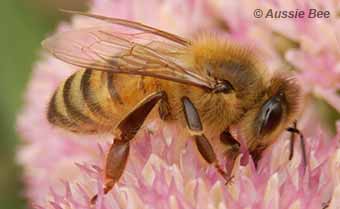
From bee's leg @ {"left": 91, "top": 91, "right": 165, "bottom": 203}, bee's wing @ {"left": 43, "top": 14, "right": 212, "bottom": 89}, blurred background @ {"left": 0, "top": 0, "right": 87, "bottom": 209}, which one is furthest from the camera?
blurred background @ {"left": 0, "top": 0, "right": 87, "bottom": 209}

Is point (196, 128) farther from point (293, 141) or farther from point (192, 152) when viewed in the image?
point (293, 141)

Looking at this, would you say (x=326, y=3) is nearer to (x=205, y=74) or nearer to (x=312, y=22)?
(x=312, y=22)

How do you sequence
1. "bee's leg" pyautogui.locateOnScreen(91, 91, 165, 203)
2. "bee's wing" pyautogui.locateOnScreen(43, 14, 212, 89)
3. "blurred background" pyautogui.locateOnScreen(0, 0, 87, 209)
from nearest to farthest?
"bee's wing" pyautogui.locateOnScreen(43, 14, 212, 89), "bee's leg" pyautogui.locateOnScreen(91, 91, 165, 203), "blurred background" pyautogui.locateOnScreen(0, 0, 87, 209)

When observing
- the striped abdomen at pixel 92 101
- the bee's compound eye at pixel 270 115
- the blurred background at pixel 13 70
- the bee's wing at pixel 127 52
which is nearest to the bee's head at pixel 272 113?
the bee's compound eye at pixel 270 115

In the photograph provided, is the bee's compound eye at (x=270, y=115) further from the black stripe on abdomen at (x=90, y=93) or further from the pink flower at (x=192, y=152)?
the black stripe on abdomen at (x=90, y=93)

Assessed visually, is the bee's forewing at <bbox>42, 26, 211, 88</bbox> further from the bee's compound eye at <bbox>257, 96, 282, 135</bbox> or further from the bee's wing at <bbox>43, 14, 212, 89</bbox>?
the bee's compound eye at <bbox>257, 96, 282, 135</bbox>

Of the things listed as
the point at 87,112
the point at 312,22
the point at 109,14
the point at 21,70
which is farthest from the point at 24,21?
the point at 87,112

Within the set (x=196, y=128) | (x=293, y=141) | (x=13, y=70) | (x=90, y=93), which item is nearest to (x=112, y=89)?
(x=90, y=93)

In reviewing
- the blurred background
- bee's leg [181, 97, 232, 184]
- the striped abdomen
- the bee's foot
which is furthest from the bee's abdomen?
the blurred background
